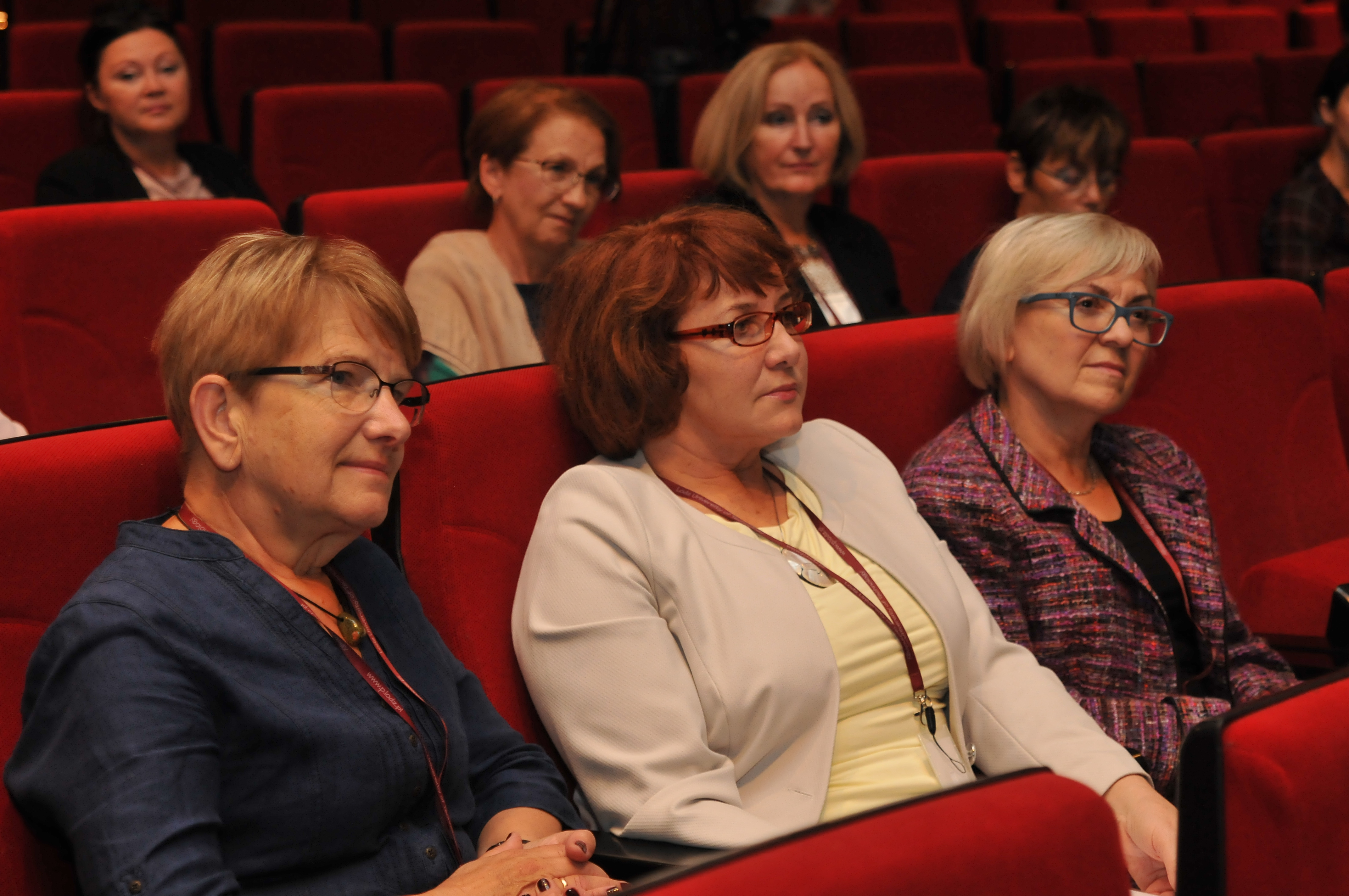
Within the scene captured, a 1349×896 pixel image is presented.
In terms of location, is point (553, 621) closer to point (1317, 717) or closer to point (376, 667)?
point (376, 667)

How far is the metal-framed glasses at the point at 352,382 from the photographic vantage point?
1.01 meters

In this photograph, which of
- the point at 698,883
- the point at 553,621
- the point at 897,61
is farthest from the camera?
the point at 897,61

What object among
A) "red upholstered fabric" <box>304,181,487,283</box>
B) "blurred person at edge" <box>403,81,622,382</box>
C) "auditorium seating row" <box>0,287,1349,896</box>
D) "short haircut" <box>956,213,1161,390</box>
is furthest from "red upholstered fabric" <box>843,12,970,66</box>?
"short haircut" <box>956,213,1161,390</box>

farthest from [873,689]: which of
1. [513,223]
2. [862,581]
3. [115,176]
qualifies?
[115,176]

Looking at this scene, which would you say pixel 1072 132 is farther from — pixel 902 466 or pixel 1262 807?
pixel 1262 807

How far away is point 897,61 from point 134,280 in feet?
9.25

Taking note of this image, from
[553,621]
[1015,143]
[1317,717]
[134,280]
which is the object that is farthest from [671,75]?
[1317,717]

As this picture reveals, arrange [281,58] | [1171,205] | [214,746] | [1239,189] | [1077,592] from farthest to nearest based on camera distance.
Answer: [281,58] → [1239,189] → [1171,205] → [1077,592] → [214,746]

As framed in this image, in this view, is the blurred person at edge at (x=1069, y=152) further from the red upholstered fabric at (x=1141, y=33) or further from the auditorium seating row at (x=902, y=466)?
the red upholstered fabric at (x=1141, y=33)

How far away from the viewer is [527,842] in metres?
1.08

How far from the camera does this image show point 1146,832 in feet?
4.00

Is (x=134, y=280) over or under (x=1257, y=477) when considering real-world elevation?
over

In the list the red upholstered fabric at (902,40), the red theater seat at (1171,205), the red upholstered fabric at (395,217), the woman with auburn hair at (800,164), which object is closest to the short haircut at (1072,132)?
the red theater seat at (1171,205)

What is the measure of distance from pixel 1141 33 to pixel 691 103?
257 cm
